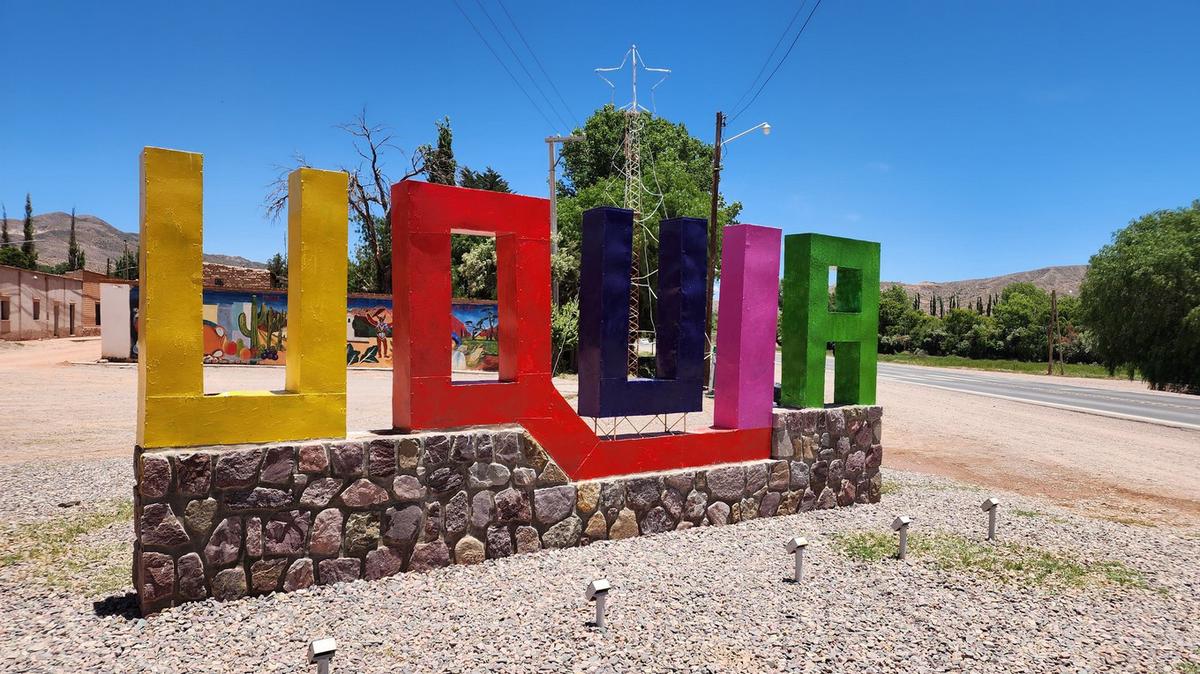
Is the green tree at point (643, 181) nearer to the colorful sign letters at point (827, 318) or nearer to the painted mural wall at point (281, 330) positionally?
the painted mural wall at point (281, 330)

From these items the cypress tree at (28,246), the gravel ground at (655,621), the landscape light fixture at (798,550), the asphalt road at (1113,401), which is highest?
the cypress tree at (28,246)

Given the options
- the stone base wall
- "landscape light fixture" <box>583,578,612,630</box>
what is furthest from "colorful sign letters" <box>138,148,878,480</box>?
"landscape light fixture" <box>583,578,612,630</box>

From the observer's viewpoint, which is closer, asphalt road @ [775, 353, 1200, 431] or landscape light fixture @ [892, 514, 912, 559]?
landscape light fixture @ [892, 514, 912, 559]

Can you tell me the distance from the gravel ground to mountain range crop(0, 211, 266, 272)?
13066 cm

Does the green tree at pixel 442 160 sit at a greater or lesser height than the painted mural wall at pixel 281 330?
greater

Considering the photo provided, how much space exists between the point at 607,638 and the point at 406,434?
86.1 inches

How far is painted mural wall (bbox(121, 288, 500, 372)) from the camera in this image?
79.1 feet

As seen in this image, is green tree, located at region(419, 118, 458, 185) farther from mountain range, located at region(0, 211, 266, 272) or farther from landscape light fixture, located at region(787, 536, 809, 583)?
mountain range, located at region(0, 211, 266, 272)

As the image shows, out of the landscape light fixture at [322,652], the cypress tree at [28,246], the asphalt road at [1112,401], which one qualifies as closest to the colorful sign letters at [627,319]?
the landscape light fixture at [322,652]

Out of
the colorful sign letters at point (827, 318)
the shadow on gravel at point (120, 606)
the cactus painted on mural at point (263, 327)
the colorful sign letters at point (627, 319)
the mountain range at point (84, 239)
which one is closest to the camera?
the shadow on gravel at point (120, 606)

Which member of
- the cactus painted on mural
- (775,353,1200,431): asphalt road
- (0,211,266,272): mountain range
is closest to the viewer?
(775,353,1200,431): asphalt road

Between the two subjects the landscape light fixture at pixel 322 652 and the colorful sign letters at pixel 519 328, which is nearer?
the landscape light fixture at pixel 322 652

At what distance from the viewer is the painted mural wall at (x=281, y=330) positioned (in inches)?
949

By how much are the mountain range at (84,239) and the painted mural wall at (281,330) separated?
10786 cm
